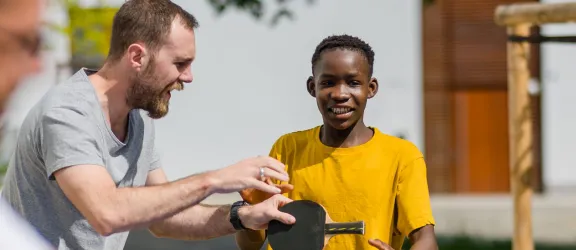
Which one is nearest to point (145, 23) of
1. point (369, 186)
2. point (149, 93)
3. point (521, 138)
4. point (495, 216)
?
point (149, 93)

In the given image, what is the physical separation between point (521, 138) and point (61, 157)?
301cm

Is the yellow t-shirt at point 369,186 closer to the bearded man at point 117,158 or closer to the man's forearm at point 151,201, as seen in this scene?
the bearded man at point 117,158

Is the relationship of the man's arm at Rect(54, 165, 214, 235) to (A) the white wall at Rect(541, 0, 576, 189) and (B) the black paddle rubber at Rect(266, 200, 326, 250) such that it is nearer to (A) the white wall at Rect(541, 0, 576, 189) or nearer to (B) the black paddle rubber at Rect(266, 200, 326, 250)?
(B) the black paddle rubber at Rect(266, 200, 326, 250)

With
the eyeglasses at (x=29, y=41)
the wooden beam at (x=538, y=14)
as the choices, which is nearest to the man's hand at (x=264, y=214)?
the eyeglasses at (x=29, y=41)

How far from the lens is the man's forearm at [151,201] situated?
274cm

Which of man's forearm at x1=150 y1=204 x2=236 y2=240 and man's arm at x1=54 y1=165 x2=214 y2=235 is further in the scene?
man's forearm at x1=150 y1=204 x2=236 y2=240

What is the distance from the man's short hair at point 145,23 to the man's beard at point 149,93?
2.7 inches

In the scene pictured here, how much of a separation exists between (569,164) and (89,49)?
851 cm

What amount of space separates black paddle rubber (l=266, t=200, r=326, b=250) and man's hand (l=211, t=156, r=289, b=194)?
173 mm

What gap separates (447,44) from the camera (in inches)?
690

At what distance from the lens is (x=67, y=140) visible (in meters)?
2.79

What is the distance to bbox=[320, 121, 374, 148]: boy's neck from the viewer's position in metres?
3.11

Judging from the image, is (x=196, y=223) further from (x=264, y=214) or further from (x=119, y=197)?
(x=119, y=197)

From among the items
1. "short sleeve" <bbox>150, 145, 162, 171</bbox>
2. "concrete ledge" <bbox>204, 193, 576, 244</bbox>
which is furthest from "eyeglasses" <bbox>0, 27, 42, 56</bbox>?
"concrete ledge" <bbox>204, 193, 576, 244</bbox>
